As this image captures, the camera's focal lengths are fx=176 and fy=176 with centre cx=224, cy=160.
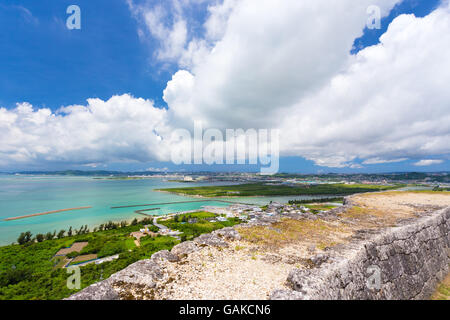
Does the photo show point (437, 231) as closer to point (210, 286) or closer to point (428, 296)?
point (428, 296)

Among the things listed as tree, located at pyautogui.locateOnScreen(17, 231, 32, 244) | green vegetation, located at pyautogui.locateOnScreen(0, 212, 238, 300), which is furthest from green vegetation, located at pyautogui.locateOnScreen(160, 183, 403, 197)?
tree, located at pyautogui.locateOnScreen(17, 231, 32, 244)

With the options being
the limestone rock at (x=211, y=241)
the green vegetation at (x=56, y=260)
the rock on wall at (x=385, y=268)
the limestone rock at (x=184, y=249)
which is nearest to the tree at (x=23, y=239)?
the green vegetation at (x=56, y=260)

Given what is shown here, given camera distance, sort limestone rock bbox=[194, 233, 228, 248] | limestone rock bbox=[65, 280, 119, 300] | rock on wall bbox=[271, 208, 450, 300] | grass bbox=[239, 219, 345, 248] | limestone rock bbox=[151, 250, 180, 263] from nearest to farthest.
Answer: limestone rock bbox=[65, 280, 119, 300] < rock on wall bbox=[271, 208, 450, 300] < limestone rock bbox=[151, 250, 180, 263] < limestone rock bbox=[194, 233, 228, 248] < grass bbox=[239, 219, 345, 248]

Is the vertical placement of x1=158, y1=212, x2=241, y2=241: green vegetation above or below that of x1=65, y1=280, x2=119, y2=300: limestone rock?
below

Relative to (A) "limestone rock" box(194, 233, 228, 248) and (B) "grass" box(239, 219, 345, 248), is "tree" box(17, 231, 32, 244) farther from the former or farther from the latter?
(B) "grass" box(239, 219, 345, 248)

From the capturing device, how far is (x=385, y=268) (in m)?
10.2

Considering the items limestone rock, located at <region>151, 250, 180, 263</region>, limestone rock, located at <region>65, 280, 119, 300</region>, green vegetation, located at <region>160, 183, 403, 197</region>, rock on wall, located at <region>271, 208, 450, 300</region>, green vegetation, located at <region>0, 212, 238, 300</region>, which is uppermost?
limestone rock, located at <region>65, 280, 119, 300</region>

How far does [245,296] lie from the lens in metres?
6.42

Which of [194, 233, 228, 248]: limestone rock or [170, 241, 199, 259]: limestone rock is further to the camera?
[194, 233, 228, 248]: limestone rock

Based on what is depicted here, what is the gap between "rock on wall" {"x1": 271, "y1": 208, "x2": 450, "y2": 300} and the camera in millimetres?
6938

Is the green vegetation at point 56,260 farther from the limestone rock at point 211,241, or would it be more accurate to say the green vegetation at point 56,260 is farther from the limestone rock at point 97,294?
the limestone rock at point 211,241

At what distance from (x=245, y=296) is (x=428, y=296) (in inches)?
621

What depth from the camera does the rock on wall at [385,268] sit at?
6.94 m
